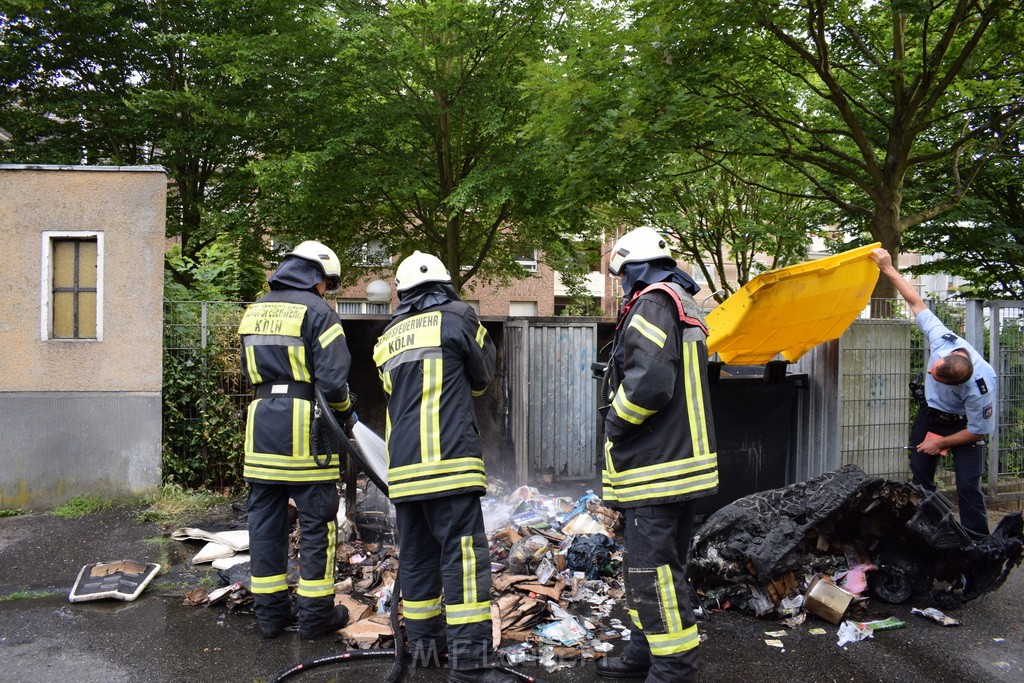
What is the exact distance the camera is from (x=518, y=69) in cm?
1108

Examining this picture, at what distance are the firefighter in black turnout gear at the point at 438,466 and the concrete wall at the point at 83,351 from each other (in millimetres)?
3900

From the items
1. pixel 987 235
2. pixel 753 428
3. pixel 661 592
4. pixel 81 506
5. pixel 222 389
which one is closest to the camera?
pixel 661 592

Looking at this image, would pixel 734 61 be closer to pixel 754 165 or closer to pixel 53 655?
pixel 754 165

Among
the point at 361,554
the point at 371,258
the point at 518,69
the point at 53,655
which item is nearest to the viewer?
the point at 53,655

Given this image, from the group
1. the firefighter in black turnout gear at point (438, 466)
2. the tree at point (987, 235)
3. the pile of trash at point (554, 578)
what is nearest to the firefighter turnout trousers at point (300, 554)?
the firefighter in black turnout gear at point (438, 466)

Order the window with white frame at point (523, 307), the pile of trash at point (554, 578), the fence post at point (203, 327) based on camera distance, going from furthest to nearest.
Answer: the window with white frame at point (523, 307) → the fence post at point (203, 327) → the pile of trash at point (554, 578)

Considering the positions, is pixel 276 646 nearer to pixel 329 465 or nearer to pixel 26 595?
pixel 329 465

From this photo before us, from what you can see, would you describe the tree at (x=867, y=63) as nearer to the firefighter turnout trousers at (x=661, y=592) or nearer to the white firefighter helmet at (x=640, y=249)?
the white firefighter helmet at (x=640, y=249)

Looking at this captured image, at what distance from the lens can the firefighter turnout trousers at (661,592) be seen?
9.93 ft

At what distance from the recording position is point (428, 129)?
12.2m

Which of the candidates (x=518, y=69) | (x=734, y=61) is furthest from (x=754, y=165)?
(x=518, y=69)

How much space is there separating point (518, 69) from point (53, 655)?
970cm

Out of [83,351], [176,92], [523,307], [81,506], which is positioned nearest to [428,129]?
[176,92]

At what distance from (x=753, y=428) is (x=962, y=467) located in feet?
4.72
